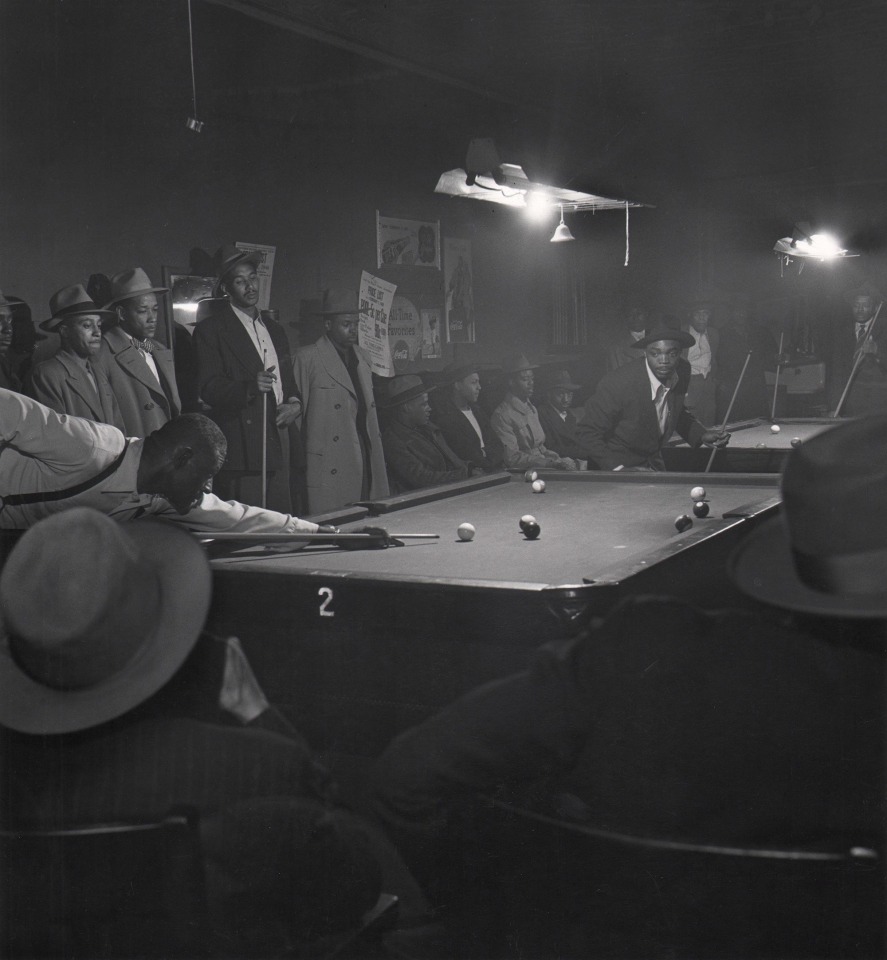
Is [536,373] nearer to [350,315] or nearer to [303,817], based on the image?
[350,315]

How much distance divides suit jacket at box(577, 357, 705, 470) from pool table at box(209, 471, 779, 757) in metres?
2.37

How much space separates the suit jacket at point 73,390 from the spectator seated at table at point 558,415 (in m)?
3.47

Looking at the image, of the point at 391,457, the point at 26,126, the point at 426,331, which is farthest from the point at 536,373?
the point at 26,126

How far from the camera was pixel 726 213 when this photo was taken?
8.16 meters

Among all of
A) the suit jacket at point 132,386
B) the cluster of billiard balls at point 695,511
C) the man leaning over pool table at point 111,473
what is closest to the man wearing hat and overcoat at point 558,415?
the suit jacket at point 132,386

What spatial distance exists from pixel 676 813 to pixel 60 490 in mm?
1788

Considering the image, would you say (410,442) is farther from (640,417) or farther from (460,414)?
(640,417)

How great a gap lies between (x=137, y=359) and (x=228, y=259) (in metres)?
1.11

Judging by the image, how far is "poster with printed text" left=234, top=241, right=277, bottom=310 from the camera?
5.59 meters

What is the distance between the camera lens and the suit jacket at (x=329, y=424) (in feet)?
17.4

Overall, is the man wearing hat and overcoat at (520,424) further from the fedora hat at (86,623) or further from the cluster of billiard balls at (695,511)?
the fedora hat at (86,623)

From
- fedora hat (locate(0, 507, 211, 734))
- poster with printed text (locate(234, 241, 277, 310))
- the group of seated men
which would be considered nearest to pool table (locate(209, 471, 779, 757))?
fedora hat (locate(0, 507, 211, 734))

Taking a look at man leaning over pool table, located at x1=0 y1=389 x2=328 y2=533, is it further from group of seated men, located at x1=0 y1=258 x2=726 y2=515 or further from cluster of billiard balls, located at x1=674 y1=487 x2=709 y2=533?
cluster of billiard balls, located at x1=674 y1=487 x2=709 y2=533

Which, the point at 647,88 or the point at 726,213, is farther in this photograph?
the point at 726,213
